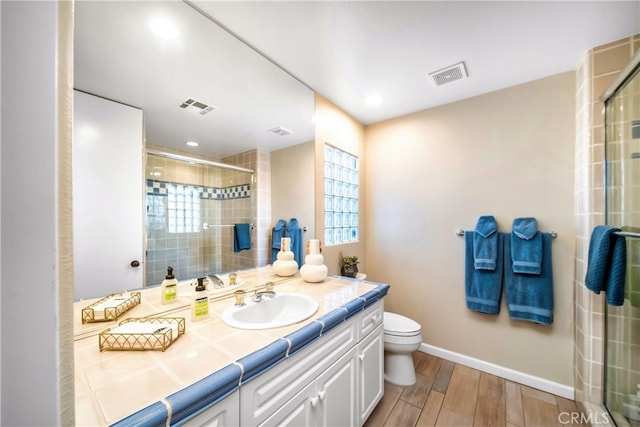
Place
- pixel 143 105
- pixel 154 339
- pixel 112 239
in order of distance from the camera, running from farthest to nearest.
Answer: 1. pixel 143 105
2. pixel 112 239
3. pixel 154 339

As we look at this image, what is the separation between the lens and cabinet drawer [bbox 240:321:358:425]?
0.75m

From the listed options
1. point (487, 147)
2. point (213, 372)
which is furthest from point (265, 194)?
point (487, 147)

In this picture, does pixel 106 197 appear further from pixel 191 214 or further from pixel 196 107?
pixel 196 107

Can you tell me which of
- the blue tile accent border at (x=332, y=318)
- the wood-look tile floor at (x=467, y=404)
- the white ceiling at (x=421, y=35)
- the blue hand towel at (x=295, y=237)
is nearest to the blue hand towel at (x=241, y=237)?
the blue hand towel at (x=295, y=237)

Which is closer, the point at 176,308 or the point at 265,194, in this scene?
the point at 176,308

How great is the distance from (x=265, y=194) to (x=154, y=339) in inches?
41.2

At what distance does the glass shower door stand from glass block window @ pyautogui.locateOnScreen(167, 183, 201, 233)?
229cm

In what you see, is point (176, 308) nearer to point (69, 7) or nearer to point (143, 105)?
point (143, 105)

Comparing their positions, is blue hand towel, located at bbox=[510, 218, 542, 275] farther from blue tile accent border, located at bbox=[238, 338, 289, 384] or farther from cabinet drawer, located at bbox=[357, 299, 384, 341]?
blue tile accent border, located at bbox=[238, 338, 289, 384]

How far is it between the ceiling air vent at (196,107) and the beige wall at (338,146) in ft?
2.89

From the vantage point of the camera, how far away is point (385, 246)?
2.44 metres

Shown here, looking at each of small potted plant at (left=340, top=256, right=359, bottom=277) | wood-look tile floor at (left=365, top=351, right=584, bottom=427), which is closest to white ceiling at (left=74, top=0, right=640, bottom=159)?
small potted plant at (left=340, top=256, right=359, bottom=277)

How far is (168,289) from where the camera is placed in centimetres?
110

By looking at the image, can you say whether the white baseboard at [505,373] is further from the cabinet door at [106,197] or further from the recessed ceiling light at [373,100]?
the cabinet door at [106,197]
